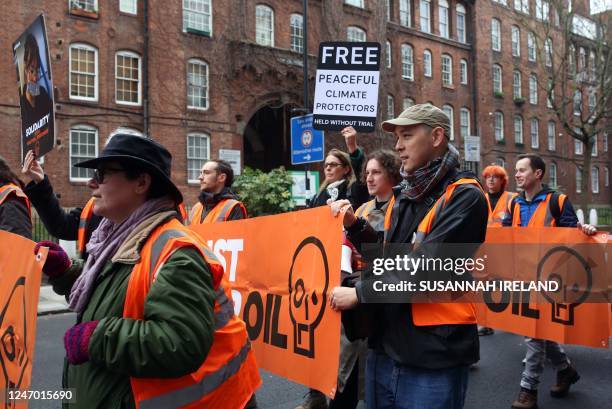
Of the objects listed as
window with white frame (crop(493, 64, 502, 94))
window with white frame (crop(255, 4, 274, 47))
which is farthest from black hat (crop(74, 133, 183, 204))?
window with white frame (crop(493, 64, 502, 94))

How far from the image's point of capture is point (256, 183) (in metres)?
15.9

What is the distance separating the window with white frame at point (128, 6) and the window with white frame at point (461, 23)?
897 inches

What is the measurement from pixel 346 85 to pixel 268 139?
23699 millimetres

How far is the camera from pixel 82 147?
2130cm

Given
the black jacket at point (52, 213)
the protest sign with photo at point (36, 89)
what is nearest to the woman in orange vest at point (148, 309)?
the black jacket at point (52, 213)

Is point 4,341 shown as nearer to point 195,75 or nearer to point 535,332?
point 535,332

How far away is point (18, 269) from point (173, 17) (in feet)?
73.9

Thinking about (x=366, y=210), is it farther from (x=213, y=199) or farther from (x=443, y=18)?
(x=443, y=18)

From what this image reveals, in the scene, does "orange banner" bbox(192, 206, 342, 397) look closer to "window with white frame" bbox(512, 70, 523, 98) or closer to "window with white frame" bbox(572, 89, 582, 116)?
"window with white frame" bbox(572, 89, 582, 116)

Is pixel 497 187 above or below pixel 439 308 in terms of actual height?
above

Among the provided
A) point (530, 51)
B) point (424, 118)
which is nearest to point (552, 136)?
point (530, 51)

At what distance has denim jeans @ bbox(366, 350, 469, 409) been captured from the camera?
97.4 inches

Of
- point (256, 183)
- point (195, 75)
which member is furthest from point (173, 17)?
point (256, 183)

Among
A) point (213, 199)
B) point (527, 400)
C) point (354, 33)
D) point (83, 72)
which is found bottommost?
point (527, 400)
